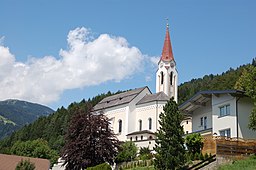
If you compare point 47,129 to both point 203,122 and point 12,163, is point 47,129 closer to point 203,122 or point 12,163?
point 12,163

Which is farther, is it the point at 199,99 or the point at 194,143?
the point at 199,99

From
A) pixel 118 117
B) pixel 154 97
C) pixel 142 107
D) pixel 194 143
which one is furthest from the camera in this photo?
pixel 118 117

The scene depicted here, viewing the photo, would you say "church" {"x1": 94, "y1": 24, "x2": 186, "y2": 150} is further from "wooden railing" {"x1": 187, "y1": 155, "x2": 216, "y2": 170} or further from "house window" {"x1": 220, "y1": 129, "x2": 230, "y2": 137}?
"wooden railing" {"x1": 187, "y1": 155, "x2": 216, "y2": 170}

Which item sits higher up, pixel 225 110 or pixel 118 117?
pixel 118 117

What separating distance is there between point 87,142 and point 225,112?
14.8m

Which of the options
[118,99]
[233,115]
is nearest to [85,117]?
[233,115]

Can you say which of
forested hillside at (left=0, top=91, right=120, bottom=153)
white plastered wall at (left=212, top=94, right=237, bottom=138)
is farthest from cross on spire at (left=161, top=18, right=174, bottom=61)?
forested hillside at (left=0, top=91, right=120, bottom=153)

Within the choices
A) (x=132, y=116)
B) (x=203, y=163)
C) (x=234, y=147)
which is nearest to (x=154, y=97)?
(x=132, y=116)

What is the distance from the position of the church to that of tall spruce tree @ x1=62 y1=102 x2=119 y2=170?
22.5 metres

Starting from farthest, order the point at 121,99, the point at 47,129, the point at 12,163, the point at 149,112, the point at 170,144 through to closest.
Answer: the point at 47,129 < the point at 121,99 < the point at 149,112 < the point at 12,163 < the point at 170,144

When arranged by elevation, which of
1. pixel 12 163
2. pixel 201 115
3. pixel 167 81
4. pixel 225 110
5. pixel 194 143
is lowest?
pixel 12 163

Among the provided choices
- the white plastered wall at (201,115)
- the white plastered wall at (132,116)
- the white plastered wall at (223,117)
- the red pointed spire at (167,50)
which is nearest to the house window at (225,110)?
the white plastered wall at (223,117)

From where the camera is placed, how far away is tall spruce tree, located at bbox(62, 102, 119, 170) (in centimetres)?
4094

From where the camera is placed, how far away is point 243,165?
25.9 metres
